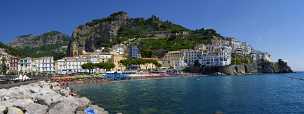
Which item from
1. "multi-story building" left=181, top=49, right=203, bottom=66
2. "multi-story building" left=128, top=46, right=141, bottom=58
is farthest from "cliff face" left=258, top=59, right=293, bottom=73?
"multi-story building" left=128, top=46, right=141, bottom=58

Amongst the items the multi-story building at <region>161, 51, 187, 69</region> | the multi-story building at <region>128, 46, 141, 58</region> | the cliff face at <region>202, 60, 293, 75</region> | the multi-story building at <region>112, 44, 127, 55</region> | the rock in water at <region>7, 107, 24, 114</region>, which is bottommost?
the rock in water at <region>7, 107, 24, 114</region>

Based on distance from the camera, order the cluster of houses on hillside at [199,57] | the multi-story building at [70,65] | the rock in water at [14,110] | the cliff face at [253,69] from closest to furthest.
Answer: the rock in water at [14,110] → the multi-story building at [70,65] → the cliff face at [253,69] → the cluster of houses on hillside at [199,57]

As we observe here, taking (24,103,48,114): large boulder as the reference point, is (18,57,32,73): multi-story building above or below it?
above

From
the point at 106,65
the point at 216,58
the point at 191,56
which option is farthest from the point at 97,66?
the point at 216,58

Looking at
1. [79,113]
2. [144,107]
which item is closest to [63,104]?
[79,113]

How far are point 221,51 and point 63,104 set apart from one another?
480ft

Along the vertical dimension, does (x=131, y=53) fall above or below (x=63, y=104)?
above

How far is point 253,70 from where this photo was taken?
164m

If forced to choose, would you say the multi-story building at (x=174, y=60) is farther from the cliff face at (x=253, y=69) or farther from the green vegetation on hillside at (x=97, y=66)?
the green vegetation on hillside at (x=97, y=66)

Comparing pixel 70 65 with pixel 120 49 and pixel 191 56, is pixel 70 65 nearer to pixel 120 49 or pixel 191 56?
pixel 120 49

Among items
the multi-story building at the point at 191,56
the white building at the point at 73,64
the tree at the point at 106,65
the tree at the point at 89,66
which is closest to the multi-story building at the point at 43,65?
the white building at the point at 73,64

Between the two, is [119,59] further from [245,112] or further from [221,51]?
[245,112]

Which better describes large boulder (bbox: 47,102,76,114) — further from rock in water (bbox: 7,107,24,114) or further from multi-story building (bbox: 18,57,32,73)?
multi-story building (bbox: 18,57,32,73)

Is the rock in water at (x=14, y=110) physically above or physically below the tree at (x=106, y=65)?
below
